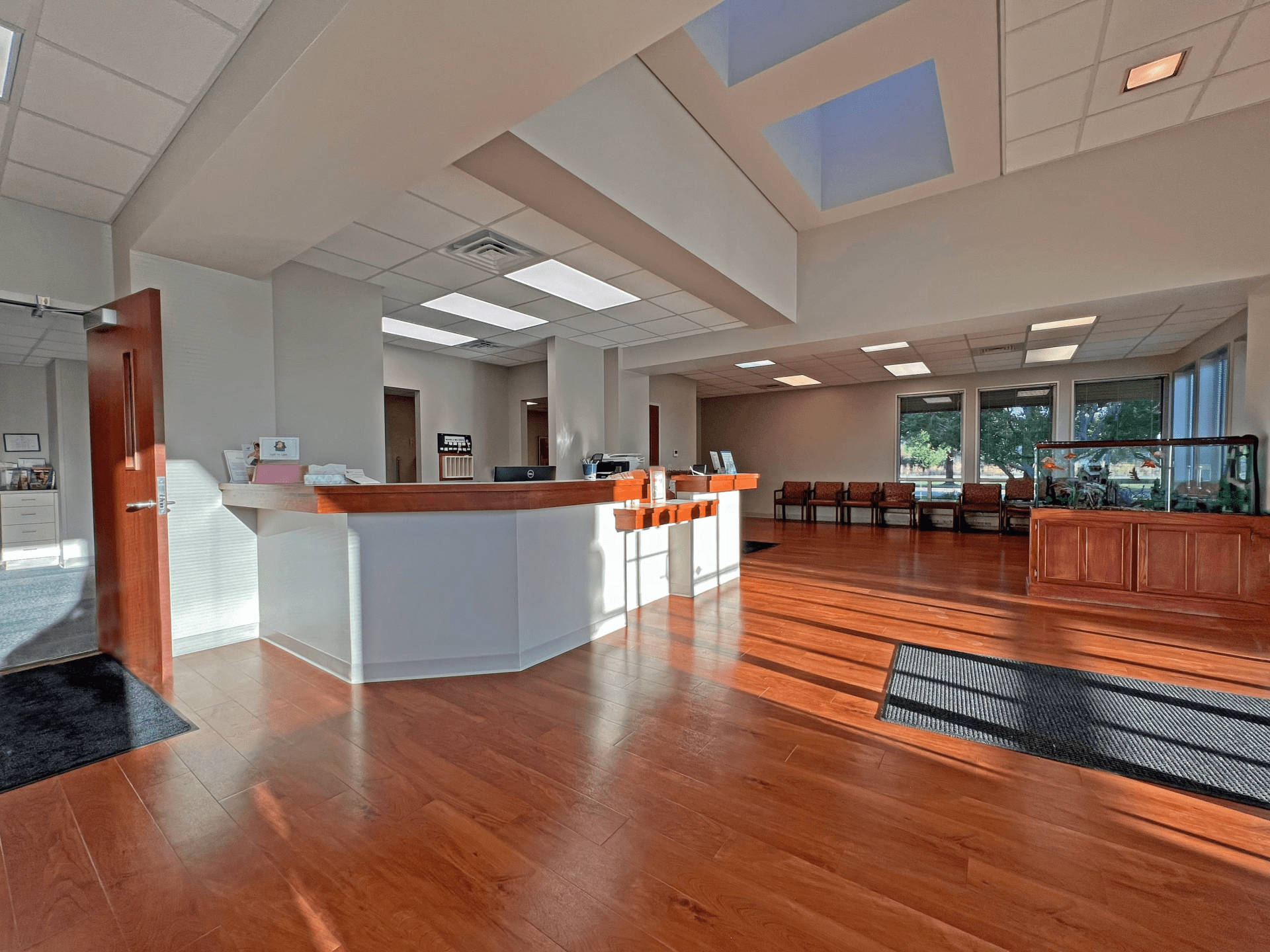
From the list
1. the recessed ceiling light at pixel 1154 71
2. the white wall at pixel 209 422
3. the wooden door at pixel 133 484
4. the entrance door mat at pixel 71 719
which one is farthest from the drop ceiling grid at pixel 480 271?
Result: the recessed ceiling light at pixel 1154 71

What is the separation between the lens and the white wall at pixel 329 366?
4457 mm

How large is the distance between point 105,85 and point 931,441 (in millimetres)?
11888

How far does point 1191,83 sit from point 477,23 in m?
5.09

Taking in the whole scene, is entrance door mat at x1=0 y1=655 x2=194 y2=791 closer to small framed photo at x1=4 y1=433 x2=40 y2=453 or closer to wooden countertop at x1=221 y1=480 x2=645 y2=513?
wooden countertop at x1=221 y1=480 x2=645 y2=513

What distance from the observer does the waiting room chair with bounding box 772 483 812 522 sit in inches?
465

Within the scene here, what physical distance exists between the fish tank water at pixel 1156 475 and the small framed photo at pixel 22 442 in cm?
1186

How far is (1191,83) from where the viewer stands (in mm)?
3908

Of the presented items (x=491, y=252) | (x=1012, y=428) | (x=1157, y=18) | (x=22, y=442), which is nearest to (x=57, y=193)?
(x=491, y=252)

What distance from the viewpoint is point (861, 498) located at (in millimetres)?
11359

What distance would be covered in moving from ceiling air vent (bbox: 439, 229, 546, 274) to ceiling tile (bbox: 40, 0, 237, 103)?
1.86 meters

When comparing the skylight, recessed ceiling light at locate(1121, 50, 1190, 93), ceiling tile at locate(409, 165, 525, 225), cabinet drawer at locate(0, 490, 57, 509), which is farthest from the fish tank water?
cabinet drawer at locate(0, 490, 57, 509)

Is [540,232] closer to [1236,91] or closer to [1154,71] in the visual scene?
[1154,71]

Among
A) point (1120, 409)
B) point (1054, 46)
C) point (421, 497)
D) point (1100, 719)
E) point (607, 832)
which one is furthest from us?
point (1120, 409)

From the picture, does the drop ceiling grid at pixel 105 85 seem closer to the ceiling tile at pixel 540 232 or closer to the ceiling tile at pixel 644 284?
the ceiling tile at pixel 540 232
